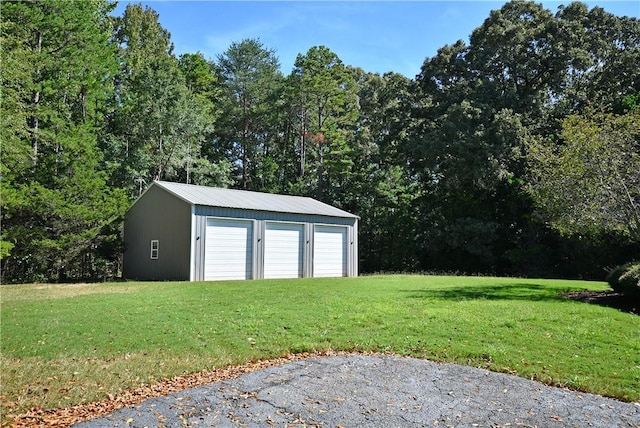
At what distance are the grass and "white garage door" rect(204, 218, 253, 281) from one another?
645 cm

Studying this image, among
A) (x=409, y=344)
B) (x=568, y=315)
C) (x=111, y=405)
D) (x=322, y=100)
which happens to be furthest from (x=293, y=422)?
(x=322, y=100)

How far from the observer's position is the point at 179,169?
1220 inches

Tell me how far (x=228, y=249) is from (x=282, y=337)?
11.5 meters

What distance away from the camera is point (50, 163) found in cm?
1964

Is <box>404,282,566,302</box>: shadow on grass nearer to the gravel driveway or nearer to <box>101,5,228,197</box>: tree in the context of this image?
the gravel driveway

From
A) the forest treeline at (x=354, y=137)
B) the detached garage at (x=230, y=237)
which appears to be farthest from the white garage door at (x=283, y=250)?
the forest treeline at (x=354, y=137)

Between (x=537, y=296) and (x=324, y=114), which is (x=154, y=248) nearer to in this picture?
(x=537, y=296)

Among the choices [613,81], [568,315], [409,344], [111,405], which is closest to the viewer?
[111,405]

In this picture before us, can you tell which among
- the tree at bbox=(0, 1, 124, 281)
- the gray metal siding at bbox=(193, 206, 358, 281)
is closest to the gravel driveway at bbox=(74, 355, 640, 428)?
the gray metal siding at bbox=(193, 206, 358, 281)

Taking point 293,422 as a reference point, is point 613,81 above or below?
above

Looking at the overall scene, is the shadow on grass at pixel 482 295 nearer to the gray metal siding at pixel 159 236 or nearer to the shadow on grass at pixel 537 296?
the shadow on grass at pixel 537 296

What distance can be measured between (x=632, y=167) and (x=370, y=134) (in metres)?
24.5

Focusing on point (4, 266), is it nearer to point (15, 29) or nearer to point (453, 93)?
point (15, 29)

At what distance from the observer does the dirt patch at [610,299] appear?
1055cm
